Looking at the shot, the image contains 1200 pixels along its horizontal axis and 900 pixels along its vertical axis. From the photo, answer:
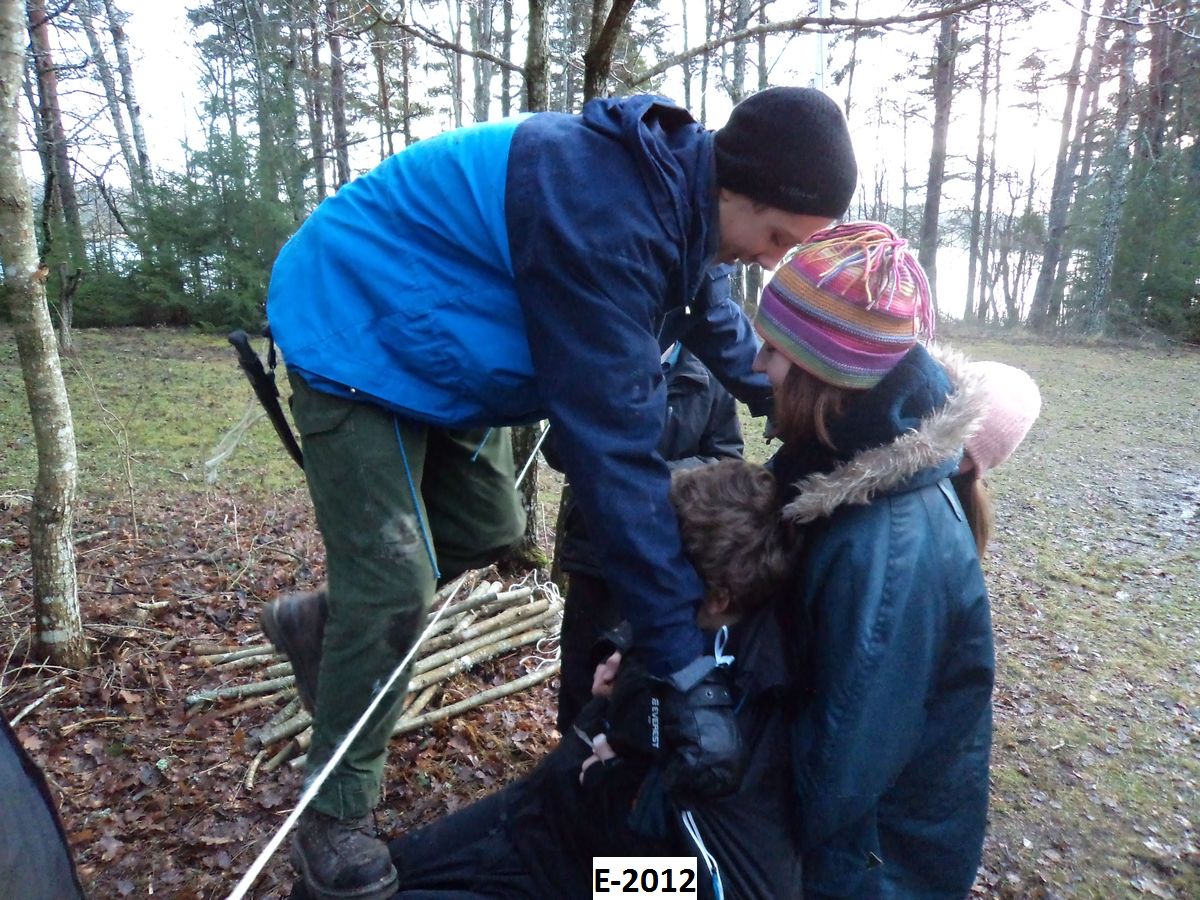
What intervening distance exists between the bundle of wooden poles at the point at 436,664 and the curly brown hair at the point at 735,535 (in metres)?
1.44

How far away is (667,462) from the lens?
2.66 m

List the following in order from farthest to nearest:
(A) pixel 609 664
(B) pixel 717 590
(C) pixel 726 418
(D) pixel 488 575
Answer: (D) pixel 488 575 < (C) pixel 726 418 < (A) pixel 609 664 < (B) pixel 717 590

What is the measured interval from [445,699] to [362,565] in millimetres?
1525

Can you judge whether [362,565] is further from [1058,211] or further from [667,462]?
[1058,211]

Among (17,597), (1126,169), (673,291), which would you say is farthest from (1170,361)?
(17,597)

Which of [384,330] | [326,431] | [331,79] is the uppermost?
[331,79]

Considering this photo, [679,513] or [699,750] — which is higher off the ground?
[679,513]

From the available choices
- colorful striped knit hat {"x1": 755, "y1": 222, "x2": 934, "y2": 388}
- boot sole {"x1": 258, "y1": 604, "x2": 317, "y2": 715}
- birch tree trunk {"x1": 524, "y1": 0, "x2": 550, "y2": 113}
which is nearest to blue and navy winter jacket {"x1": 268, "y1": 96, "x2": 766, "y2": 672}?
colorful striped knit hat {"x1": 755, "y1": 222, "x2": 934, "y2": 388}

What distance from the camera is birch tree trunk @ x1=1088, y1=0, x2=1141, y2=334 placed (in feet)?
53.1

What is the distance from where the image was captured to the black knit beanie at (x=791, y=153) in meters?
1.70

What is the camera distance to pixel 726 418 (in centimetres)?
306

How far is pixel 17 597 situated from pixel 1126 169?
19856 mm

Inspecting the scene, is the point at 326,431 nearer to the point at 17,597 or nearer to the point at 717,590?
the point at 717,590

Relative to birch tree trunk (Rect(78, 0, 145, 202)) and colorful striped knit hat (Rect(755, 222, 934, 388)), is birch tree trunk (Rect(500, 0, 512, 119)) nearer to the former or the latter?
birch tree trunk (Rect(78, 0, 145, 202))
